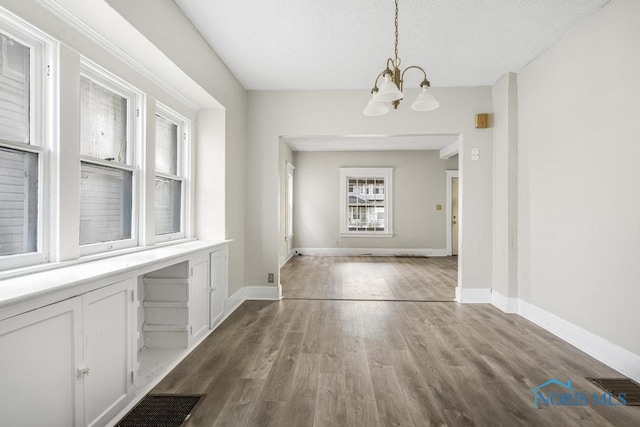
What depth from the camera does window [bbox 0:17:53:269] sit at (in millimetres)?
1599

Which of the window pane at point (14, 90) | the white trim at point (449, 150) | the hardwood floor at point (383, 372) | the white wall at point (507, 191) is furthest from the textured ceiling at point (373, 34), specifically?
the white trim at point (449, 150)

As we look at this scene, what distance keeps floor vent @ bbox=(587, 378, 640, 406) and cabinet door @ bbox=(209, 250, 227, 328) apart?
311 cm

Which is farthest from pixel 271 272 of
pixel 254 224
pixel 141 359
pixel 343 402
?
pixel 343 402

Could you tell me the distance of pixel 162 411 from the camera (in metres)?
1.86

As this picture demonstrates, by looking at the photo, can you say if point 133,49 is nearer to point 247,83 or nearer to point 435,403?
point 247,83

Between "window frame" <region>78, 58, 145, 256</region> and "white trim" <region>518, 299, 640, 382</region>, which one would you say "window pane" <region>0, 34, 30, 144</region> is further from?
"white trim" <region>518, 299, 640, 382</region>

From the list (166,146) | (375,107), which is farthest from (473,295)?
(166,146)

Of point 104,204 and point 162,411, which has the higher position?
point 104,204

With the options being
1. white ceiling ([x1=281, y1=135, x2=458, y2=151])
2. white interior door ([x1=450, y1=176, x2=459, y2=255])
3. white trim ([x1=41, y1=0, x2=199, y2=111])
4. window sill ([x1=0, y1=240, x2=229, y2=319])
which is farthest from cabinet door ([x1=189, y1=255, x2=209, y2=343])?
white interior door ([x1=450, y1=176, x2=459, y2=255])

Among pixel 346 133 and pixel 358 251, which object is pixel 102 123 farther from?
pixel 358 251

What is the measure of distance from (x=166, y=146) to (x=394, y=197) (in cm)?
620

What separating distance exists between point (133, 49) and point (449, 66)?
3.10 meters

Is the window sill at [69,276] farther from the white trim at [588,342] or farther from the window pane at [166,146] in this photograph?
the white trim at [588,342]

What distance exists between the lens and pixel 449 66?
3545mm
